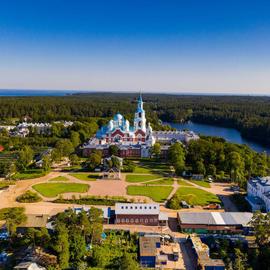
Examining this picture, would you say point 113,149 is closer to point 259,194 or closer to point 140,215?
point 140,215

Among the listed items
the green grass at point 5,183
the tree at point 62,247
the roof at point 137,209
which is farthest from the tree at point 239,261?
the green grass at point 5,183

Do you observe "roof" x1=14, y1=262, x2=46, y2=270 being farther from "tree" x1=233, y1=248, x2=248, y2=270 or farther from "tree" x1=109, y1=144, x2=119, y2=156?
"tree" x1=109, y1=144, x2=119, y2=156

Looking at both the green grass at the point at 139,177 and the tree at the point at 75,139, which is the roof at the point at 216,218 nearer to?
the green grass at the point at 139,177

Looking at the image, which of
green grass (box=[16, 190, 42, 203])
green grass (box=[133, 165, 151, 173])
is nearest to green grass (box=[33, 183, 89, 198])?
green grass (box=[16, 190, 42, 203])

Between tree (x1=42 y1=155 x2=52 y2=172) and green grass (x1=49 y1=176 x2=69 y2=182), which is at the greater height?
tree (x1=42 y1=155 x2=52 y2=172)

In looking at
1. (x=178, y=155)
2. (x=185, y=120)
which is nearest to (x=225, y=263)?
(x=178, y=155)

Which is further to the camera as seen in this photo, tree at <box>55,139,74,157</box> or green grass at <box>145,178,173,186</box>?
tree at <box>55,139,74,157</box>
